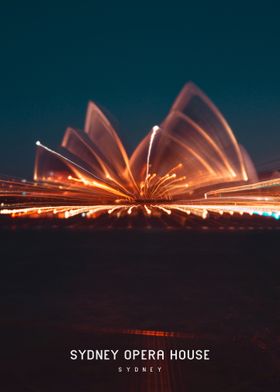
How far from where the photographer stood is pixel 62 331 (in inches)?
329

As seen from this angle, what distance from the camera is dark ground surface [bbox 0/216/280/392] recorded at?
6.58 metres

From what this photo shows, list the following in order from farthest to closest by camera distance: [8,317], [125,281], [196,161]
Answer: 1. [196,161]
2. [125,281]
3. [8,317]

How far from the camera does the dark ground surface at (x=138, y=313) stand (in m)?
6.58

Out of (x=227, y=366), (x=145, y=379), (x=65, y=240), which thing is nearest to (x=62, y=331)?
(x=145, y=379)

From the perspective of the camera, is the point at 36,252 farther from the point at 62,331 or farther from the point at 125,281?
the point at 62,331

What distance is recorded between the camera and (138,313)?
9.54 metres

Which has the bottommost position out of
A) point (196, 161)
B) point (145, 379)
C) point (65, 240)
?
point (145, 379)

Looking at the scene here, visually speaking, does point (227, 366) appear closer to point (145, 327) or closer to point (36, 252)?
point (145, 327)

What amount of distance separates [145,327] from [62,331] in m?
1.33

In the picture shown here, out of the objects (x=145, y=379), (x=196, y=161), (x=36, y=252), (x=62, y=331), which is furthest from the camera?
(x=196, y=161)

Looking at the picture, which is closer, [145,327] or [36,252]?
[145,327]

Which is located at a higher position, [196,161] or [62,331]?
[196,161]

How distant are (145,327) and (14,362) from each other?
2.35 meters

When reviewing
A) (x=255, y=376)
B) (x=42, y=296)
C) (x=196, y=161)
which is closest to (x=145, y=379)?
(x=255, y=376)
